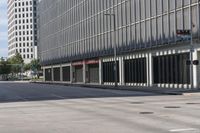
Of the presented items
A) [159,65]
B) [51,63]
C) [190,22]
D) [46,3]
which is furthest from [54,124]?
[46,3]

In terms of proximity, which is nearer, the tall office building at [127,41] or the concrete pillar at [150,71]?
the tall office building at [127,41]

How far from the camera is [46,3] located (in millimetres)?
108062

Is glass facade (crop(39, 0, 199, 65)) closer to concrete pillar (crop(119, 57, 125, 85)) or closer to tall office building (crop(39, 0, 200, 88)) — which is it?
tall office building (crop(39, 0, 200, 88))

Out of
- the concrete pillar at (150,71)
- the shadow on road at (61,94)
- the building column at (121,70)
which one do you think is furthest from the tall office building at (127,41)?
the shadow on road at (61,94)

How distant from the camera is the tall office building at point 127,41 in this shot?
4522 centimetres

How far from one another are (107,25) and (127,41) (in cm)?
747

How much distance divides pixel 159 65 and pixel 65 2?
42613 millimetres

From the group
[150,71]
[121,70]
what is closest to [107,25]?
[121,70]

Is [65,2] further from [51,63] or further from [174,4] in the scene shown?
[174,4]

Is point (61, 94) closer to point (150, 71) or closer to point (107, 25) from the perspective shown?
point (150, 71)

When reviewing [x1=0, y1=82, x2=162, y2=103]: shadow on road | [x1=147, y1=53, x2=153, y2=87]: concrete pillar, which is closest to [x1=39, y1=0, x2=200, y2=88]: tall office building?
[x1=147, y1=53, x2=153, y2=87]: concrete pillar

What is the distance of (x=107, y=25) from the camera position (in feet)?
217

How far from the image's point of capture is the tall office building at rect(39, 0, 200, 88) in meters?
45.2

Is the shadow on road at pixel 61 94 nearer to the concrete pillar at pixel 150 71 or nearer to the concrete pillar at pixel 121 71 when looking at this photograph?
the concrete pillar at pixel 150 71
